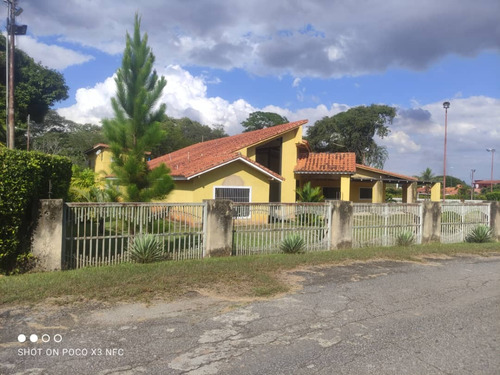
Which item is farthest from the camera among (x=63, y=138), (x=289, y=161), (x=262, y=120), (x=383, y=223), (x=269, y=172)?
(x=262, y=120)

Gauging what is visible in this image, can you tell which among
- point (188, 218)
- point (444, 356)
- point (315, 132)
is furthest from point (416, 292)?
point (315, 132)

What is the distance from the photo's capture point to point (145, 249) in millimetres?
8305

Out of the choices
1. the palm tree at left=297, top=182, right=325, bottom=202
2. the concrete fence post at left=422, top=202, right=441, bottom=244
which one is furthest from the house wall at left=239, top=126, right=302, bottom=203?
the concrete fence post at left=422, top=202, right=441, bottom=244

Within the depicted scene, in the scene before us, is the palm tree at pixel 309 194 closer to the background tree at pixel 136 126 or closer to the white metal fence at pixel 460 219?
the white metal fence at pixel 460 219

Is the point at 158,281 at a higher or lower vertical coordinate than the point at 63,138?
lower

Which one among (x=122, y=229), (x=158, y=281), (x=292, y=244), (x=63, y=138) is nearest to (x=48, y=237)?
(x=122, y=229)

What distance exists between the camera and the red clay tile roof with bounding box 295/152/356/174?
2202cm

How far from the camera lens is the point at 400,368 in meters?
3.92

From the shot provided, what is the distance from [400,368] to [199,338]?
2.17 m

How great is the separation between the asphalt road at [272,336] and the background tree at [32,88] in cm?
3301

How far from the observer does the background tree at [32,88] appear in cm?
3405

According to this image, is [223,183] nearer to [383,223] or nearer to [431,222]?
[383,223]

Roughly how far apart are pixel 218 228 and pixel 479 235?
33.5 ft

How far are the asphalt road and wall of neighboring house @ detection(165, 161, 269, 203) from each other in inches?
419
